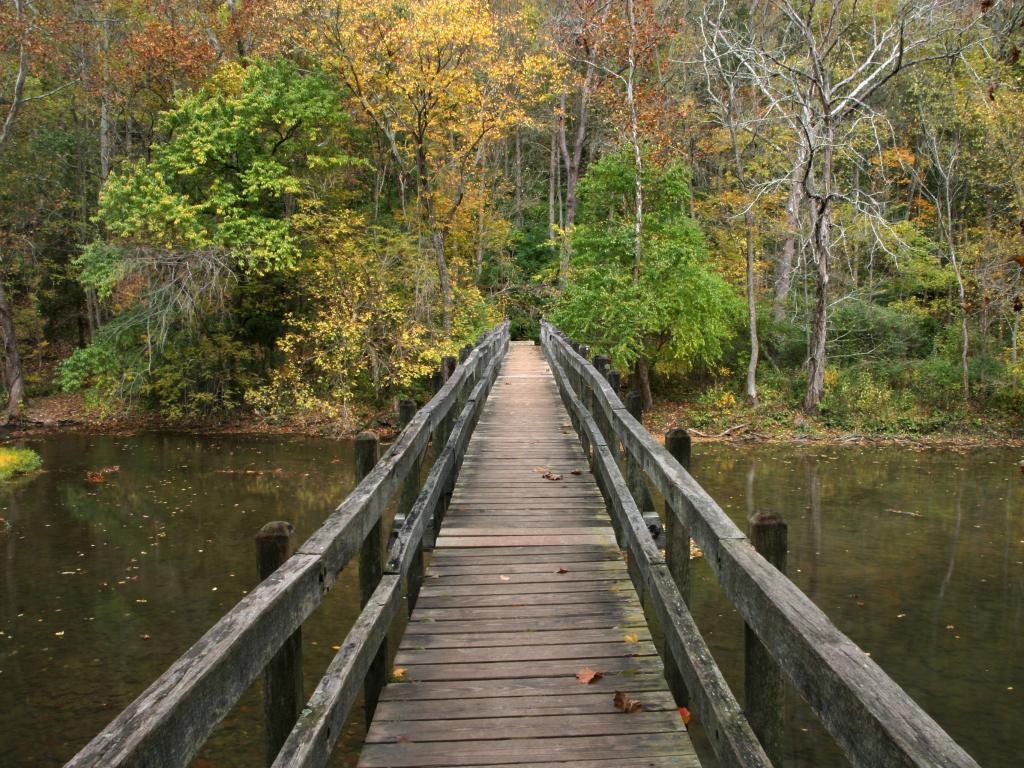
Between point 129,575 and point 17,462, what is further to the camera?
point 17,462

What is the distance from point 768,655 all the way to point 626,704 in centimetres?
101

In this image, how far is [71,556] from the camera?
13234mm

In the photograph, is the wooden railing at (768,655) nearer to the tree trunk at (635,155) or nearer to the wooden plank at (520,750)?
the wooden plank at (520,750)

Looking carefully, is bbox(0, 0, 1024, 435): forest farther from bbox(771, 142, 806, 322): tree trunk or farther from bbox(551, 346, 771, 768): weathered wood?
bbox(551, 346, 771, 768): weathered wood

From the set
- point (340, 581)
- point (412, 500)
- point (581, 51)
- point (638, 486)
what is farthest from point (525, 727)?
point (581, 51)

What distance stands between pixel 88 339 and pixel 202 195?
41.7ft

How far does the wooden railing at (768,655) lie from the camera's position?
179cm

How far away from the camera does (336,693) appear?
2945mm

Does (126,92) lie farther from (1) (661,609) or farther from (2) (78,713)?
(1) (661,609)

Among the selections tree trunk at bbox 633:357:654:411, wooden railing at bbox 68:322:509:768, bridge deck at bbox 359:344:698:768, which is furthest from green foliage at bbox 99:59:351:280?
wooden railing at bbox 68:322:509:768

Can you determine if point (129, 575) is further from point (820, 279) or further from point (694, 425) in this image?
point (820, 279)

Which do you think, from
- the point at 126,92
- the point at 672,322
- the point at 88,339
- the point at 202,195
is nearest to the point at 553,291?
the point at 672,322

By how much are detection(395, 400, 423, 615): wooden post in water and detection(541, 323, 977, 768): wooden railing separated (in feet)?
5.18

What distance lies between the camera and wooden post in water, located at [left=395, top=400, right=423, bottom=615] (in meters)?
5.71
